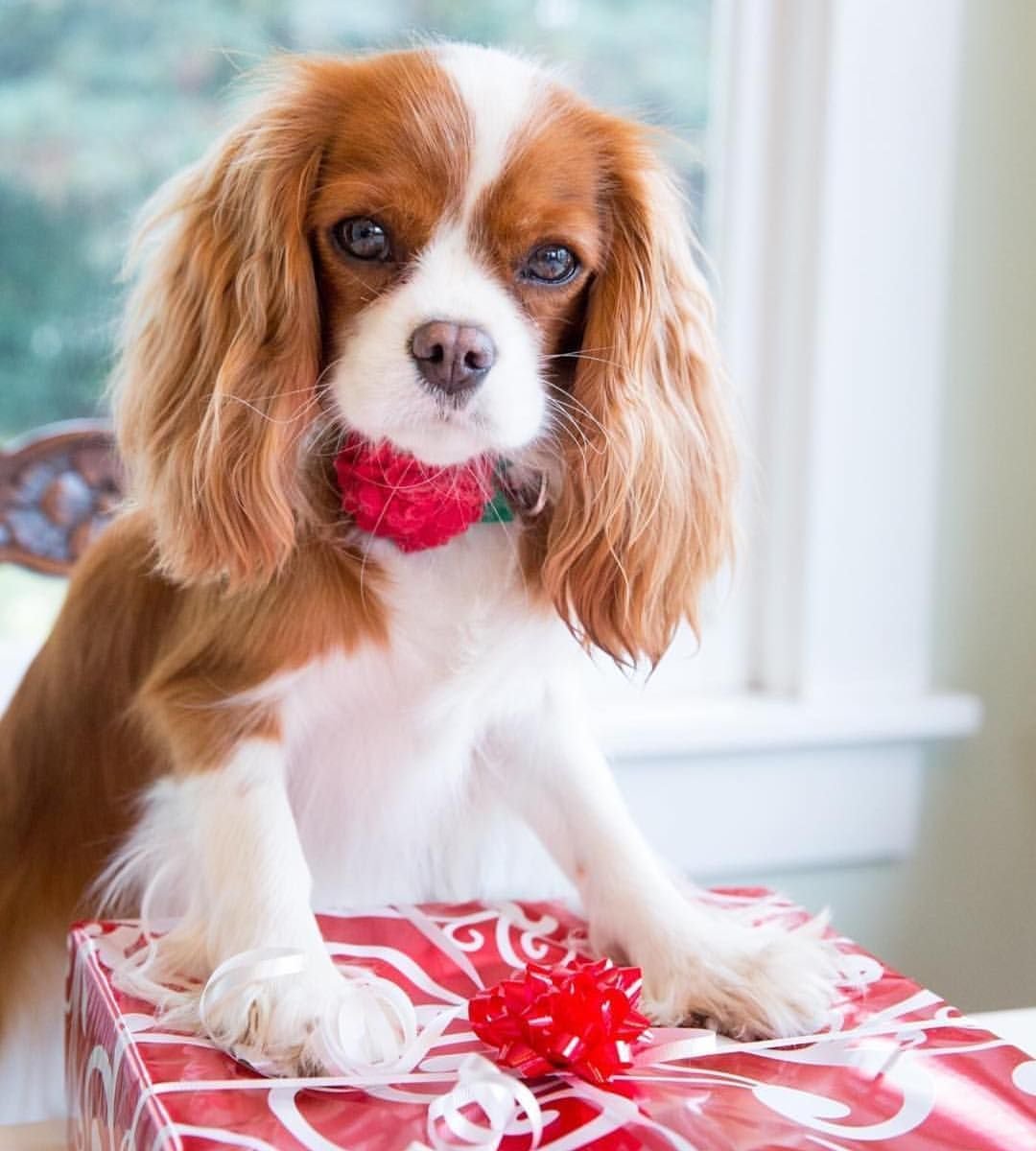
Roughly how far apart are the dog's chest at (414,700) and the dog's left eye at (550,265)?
0.56 feet

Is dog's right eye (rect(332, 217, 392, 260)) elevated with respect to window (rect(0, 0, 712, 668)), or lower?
lower

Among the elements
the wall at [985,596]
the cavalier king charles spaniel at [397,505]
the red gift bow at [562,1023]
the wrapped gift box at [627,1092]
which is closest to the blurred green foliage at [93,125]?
the wall at [985,596]

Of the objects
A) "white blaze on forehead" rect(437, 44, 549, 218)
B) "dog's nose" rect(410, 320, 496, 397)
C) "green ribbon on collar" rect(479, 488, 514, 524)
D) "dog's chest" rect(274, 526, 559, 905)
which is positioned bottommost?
"dog's chest" rect(274, 526, 559, 905)

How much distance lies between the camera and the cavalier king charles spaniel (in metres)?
0.91

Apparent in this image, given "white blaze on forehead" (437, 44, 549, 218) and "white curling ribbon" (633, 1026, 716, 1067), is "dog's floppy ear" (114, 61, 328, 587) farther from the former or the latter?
"white curling ribbon" (633, 1026, 716, 1067)

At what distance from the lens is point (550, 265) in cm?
95

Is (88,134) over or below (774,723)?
over

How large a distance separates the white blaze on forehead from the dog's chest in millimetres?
237

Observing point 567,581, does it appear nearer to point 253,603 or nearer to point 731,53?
point 253,603

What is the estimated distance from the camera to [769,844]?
5.47 ft

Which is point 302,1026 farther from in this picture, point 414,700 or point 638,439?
point 638,439

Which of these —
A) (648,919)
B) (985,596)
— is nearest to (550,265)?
(648,919)

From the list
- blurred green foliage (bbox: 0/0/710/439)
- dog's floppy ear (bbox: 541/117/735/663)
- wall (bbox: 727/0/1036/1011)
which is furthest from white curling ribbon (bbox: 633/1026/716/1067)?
blurred green foliage (bbox: 0/0/710/439)

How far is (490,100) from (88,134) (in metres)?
0.77
